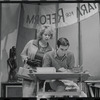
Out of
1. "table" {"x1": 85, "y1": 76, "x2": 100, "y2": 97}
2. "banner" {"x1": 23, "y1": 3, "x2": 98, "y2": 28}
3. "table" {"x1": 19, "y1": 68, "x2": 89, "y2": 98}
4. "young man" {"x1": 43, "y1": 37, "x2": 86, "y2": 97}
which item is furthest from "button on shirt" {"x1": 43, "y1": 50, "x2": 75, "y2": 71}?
"banner" {"x1": 23, "y1": 3, "x2": 98, "y2": 28}

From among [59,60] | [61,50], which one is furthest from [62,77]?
[61,50]

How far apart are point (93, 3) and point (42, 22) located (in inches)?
35.6

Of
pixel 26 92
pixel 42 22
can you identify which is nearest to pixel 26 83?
pixel 26 92

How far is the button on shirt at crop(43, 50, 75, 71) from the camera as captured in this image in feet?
23.6

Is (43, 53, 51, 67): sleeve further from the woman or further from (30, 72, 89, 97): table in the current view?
(30, 72, 89, 97): table

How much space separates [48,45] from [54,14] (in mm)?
534

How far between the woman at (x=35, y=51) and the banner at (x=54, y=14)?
196 millimetres

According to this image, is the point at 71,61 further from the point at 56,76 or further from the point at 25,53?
the point at 25,53

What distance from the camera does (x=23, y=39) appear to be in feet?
23.7

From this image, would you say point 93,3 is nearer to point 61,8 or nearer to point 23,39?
point 61,8

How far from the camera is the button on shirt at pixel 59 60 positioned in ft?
23.6

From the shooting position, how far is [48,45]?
7.23 m

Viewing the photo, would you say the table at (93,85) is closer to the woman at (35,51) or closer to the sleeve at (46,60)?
the sleeve at (46,60)

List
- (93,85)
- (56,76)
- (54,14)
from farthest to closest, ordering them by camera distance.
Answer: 1. (54,14)
2. (93,85)
3. (56,76)
